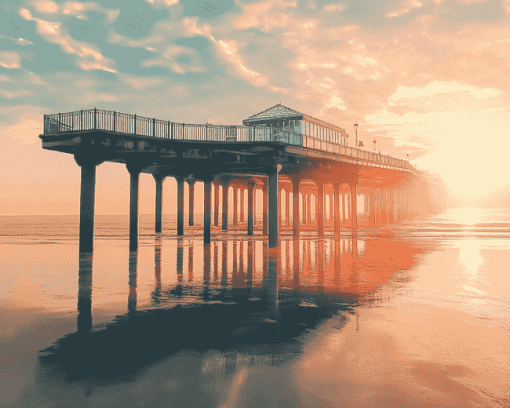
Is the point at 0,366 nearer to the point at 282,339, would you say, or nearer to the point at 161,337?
the point at 161,337

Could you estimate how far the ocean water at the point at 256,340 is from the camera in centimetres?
548

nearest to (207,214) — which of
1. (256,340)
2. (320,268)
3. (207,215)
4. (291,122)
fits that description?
(207,215)

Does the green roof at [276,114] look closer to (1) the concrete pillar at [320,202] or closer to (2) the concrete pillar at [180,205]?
(1) the concrete pillar at [320,202]

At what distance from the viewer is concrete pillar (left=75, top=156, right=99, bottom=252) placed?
2564cm

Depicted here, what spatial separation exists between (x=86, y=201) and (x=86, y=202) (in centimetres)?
7

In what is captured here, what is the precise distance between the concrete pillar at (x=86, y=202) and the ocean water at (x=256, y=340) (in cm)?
926

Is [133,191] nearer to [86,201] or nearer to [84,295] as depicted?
[86,201]

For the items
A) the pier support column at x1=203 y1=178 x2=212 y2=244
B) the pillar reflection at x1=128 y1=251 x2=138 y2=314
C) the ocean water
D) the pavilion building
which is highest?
the pavilion building

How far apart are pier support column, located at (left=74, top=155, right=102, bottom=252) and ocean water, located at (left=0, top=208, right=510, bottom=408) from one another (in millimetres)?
9259

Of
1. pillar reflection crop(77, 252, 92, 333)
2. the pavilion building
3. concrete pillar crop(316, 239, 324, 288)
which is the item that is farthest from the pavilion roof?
pillar reflection crop(77, 252, 92, 333)

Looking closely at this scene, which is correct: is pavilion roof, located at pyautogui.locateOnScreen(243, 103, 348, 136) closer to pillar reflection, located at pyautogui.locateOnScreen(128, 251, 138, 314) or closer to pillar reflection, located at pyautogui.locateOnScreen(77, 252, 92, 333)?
pillar reflection, located at pyautogui.locateOnScreen(128, 251, 138, 314)

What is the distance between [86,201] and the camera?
25922 mm

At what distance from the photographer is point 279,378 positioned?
5.97 meters

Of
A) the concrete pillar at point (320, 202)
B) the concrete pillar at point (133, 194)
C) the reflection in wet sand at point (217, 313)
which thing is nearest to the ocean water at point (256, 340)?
the reflection in wet sand at point (217, 313)
